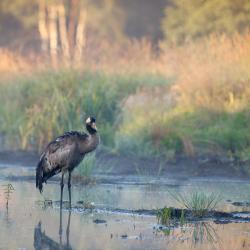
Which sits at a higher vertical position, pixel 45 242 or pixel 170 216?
pixel 170 216

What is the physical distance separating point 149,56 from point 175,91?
4.03 m

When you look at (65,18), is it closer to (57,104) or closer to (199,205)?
(57,104)

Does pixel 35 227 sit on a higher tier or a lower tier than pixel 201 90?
lower

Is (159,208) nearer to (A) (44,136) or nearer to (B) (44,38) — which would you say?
(A) (44,136)

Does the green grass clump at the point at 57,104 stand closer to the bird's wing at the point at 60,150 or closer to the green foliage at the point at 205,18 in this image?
the bird's wing at the point at 60,150

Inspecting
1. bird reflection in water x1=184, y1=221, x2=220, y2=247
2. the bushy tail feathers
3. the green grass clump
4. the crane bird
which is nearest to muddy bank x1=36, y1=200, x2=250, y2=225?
bird reflection in water x1=184, y1=221, x2=220, y2=247

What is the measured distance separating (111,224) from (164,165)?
217 inches

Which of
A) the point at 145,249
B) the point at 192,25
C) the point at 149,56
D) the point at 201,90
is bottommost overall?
the point at 145,249

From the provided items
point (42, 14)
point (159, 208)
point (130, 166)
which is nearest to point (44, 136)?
point (130, 166)

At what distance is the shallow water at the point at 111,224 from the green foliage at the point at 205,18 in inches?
721

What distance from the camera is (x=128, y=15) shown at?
56.3m

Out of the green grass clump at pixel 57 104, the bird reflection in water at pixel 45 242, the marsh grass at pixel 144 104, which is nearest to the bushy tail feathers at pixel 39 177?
the bird reflection in water at pixel 45 242

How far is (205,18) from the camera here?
3819cm

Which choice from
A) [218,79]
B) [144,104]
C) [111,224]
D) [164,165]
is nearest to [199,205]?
[111,224]
